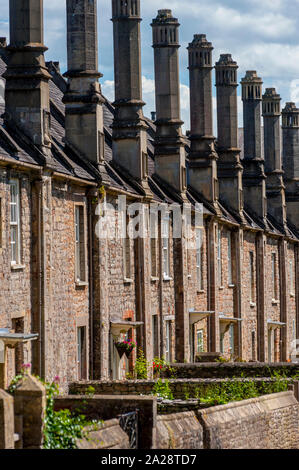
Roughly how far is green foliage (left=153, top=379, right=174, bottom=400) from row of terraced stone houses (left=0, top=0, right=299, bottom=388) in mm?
2256

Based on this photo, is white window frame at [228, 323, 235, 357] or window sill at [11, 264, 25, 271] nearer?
window sill at [11, 264, 25, 271]

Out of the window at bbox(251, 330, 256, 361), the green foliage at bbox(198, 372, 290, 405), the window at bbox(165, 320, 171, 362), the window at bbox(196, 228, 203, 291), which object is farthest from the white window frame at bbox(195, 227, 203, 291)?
the green foliage at bbox(198, 372, 290, 405)

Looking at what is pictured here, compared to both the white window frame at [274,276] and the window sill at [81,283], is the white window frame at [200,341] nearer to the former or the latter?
the window sill at [81,283]

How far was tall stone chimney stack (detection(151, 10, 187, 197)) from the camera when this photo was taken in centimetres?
4038

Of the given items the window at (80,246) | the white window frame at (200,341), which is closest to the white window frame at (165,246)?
the white window frame at (200,341)

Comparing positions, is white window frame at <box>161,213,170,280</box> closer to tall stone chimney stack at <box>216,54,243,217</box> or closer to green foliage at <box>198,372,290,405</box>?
green foliage at <box>198,372,290,405</box>

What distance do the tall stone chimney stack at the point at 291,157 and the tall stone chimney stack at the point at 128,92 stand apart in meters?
25.2

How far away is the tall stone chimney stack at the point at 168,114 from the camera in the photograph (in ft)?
132

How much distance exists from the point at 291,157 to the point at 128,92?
26245 millimetres

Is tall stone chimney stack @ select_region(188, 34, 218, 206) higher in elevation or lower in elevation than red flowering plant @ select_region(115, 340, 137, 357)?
higher

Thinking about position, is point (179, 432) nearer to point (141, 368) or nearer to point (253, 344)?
point (141, 368)

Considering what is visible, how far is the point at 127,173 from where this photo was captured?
36.2 metres

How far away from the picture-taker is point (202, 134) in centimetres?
4447
